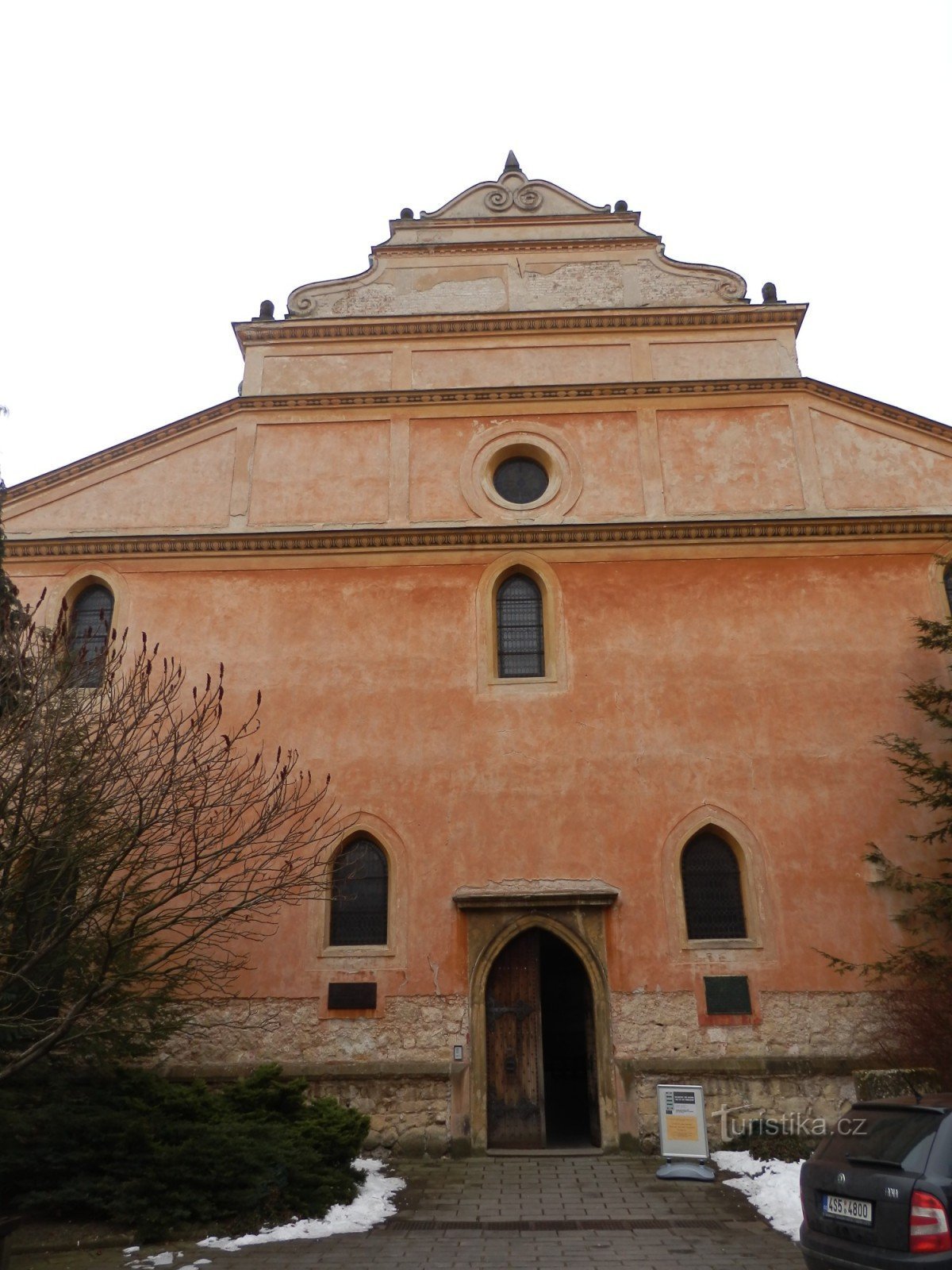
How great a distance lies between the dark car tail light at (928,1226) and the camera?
518 centimetres

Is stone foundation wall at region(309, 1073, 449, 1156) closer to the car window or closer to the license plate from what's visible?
the car window

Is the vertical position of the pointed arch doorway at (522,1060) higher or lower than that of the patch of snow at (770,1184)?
higher

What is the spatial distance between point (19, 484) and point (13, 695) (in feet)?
22.0

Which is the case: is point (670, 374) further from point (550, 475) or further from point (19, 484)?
point (19, 484)

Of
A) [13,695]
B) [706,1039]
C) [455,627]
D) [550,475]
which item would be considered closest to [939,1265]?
[706,1039]

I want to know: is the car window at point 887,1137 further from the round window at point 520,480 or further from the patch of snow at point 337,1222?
the round window at point 520,480

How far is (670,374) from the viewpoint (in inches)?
576

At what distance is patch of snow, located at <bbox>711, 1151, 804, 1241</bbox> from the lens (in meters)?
8.09

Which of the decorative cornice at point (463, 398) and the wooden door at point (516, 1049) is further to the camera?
the decorative cornice at point (463, 398)

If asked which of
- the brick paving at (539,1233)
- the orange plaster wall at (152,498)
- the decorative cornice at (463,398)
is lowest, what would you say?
the brick paving at (539,1233)

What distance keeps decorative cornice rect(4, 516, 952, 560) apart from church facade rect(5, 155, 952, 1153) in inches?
1.6

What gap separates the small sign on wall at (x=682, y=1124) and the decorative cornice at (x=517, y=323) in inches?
416

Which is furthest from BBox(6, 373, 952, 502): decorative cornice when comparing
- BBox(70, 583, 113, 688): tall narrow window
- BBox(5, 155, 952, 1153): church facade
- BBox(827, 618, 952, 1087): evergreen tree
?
BBox(827, 618, 952, 1087): evergreen tree

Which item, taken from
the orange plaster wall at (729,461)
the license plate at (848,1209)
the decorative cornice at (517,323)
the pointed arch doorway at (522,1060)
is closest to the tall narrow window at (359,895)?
the pointed arch doorway at (522,1060)
